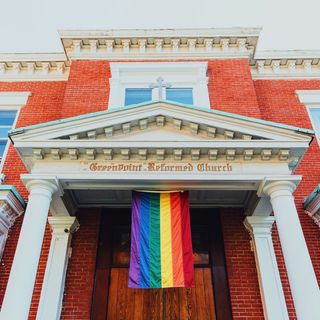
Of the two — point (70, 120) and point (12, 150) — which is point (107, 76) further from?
point (70, 120)

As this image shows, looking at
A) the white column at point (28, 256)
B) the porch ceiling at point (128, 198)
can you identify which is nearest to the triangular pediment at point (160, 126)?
the white column at point (28, 256)

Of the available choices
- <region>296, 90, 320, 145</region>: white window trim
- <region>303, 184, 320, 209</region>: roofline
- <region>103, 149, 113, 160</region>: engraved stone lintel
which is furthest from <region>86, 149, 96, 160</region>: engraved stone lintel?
<region>296, 90, 320, 145</region>: white window trim

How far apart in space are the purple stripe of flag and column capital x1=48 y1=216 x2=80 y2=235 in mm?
1914

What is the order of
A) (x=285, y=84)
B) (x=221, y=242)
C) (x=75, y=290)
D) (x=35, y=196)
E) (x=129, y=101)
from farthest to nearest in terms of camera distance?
(x=285, y=84) → (x=129, y=101) → (x=221, y=242) → (x=75, y=290) → (x=35, y=196)

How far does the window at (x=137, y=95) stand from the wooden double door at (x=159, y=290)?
363 cm

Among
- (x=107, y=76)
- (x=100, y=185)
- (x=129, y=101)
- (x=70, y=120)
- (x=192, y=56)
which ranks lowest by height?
(x=100, y=185)

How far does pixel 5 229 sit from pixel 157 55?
261 inches

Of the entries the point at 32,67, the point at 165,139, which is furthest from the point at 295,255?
the point at 32,67

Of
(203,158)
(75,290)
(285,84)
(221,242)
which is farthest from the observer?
(285,84)

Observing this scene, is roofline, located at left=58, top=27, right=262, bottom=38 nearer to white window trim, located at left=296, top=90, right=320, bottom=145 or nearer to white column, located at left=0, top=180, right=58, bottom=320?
white window trim, located at left=296, top=90, right=320, bottom=145

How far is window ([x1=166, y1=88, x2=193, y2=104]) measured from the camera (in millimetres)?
10836

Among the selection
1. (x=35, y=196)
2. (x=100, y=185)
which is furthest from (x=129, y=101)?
(x=35, y=196)

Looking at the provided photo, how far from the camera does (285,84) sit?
452 inches

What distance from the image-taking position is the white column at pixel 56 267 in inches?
295
